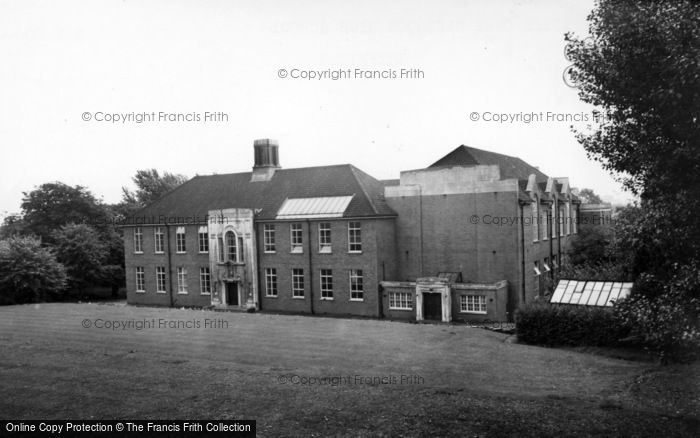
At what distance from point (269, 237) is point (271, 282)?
334 centimetres

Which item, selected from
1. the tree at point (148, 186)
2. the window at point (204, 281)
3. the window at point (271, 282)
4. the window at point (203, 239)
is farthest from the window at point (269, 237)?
the tree at point (148, 186)

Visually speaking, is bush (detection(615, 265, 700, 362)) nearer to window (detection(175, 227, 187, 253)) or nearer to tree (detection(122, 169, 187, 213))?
window (detection(175, 227, 187, 253))

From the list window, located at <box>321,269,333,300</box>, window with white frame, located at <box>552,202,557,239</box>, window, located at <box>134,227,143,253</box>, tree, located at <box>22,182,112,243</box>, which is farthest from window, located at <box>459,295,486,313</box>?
tree, located at <box>22,182,112,243</box>

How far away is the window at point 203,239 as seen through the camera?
43.1 m

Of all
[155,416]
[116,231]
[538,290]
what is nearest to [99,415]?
[155,416]

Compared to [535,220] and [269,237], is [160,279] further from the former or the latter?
[535,220]

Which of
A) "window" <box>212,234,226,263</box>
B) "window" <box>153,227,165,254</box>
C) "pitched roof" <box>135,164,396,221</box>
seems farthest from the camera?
"window" <box>153,227,165,254</box>

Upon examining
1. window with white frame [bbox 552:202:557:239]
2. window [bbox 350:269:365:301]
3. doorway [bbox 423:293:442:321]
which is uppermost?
window with white frame [bbox 552:202:557:239]

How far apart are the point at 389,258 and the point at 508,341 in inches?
499

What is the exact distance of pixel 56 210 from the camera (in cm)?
5834

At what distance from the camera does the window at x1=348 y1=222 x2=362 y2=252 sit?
3719 cm

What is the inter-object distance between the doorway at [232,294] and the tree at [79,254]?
721 inches

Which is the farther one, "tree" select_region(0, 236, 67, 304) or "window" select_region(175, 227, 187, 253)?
"tree" select_region(0, 236, 67, 304)

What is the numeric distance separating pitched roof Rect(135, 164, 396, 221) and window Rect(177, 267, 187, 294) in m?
4.44
